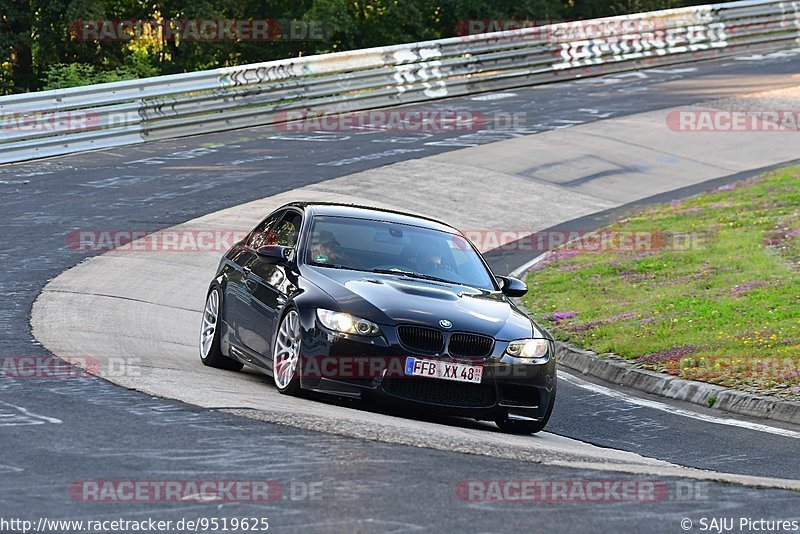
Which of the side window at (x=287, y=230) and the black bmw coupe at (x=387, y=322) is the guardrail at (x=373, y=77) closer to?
the side window at (x=287, y=230)

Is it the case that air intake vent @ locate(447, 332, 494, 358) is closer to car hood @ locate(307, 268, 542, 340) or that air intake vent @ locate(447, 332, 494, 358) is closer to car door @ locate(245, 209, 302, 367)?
car hood @ locate(307, 268, 542, 340)

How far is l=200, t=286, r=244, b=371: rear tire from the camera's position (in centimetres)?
1107

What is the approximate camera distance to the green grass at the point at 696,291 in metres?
12.2

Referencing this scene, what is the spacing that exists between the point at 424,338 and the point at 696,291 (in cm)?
689

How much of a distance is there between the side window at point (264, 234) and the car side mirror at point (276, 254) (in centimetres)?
81

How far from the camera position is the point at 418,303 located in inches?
367

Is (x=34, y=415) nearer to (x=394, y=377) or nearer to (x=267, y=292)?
(x=394, y=377)

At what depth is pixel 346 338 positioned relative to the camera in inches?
355

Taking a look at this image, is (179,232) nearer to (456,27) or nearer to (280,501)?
(280,501)

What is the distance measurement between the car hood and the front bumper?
0.17 meters
